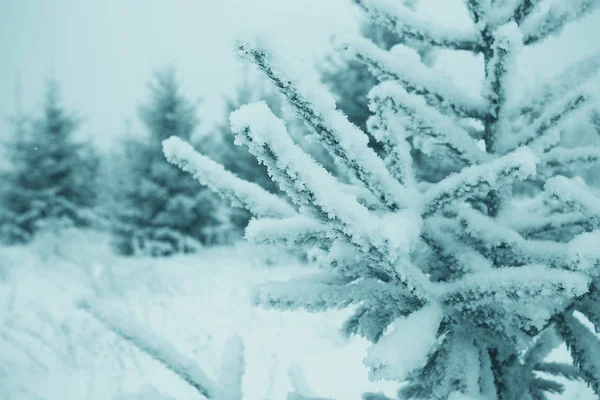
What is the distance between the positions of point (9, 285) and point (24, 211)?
429 inches

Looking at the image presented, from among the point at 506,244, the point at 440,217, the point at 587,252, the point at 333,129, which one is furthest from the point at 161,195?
the point at 587,252

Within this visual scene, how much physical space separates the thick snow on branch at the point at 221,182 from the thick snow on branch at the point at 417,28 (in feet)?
2.32

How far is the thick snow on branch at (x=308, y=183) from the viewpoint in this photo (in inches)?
20.0

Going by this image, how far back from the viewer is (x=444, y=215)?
1.27m

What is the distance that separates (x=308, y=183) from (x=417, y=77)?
2.52ft

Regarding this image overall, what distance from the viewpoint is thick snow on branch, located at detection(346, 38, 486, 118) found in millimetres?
1157

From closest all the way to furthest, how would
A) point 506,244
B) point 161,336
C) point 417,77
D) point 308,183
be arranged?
1. point 308,183
2. point 506,244
3. point 417,77
4. point 161,336

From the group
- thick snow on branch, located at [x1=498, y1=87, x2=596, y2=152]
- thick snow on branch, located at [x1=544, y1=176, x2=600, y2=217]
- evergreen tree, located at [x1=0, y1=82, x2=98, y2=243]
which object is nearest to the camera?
thick snow on branch, located at [x1=544, y1=176, x2=600, y2=217]

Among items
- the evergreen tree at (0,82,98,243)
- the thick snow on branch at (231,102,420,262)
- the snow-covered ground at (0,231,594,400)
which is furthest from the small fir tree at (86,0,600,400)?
the evergreen tree at (0,82,98,243)

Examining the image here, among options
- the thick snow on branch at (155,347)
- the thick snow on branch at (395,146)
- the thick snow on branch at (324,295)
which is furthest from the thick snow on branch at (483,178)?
the thick snow on branch at (155,347)

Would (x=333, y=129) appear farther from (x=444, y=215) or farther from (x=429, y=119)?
(x=444, y=215)

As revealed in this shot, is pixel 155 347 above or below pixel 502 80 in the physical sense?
below

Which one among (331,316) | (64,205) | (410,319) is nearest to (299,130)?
(331,316)

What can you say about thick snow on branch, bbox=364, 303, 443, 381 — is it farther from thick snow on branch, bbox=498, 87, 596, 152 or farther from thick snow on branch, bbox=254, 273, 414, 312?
thick snow on branch, bbox=498, 87, 596, 152
